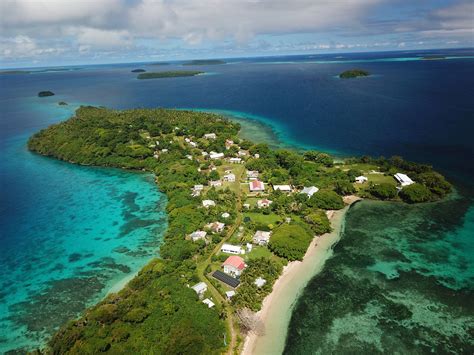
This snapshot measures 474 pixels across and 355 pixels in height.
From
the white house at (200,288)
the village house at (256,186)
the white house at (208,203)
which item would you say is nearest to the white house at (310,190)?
the village house at (256,186)

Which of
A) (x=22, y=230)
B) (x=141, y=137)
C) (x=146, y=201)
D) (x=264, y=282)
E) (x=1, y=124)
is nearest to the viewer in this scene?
(x=264, y=282)

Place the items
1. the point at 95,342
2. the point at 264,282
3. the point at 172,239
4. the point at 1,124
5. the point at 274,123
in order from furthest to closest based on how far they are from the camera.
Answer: the point at 1,124
the point at 274,123
the point at 172,239
the point at 264,282
the point at 95,342

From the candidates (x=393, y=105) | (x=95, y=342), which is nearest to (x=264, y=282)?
(x=95, y=342)

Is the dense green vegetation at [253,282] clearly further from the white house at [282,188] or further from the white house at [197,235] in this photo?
the white house at [282,188]

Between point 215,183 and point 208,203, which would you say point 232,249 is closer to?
point 208,203

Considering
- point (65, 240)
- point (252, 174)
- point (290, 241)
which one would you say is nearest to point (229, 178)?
point (252, 174)

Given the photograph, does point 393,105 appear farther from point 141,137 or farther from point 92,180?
point 92,180

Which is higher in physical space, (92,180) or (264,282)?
(264,282)
